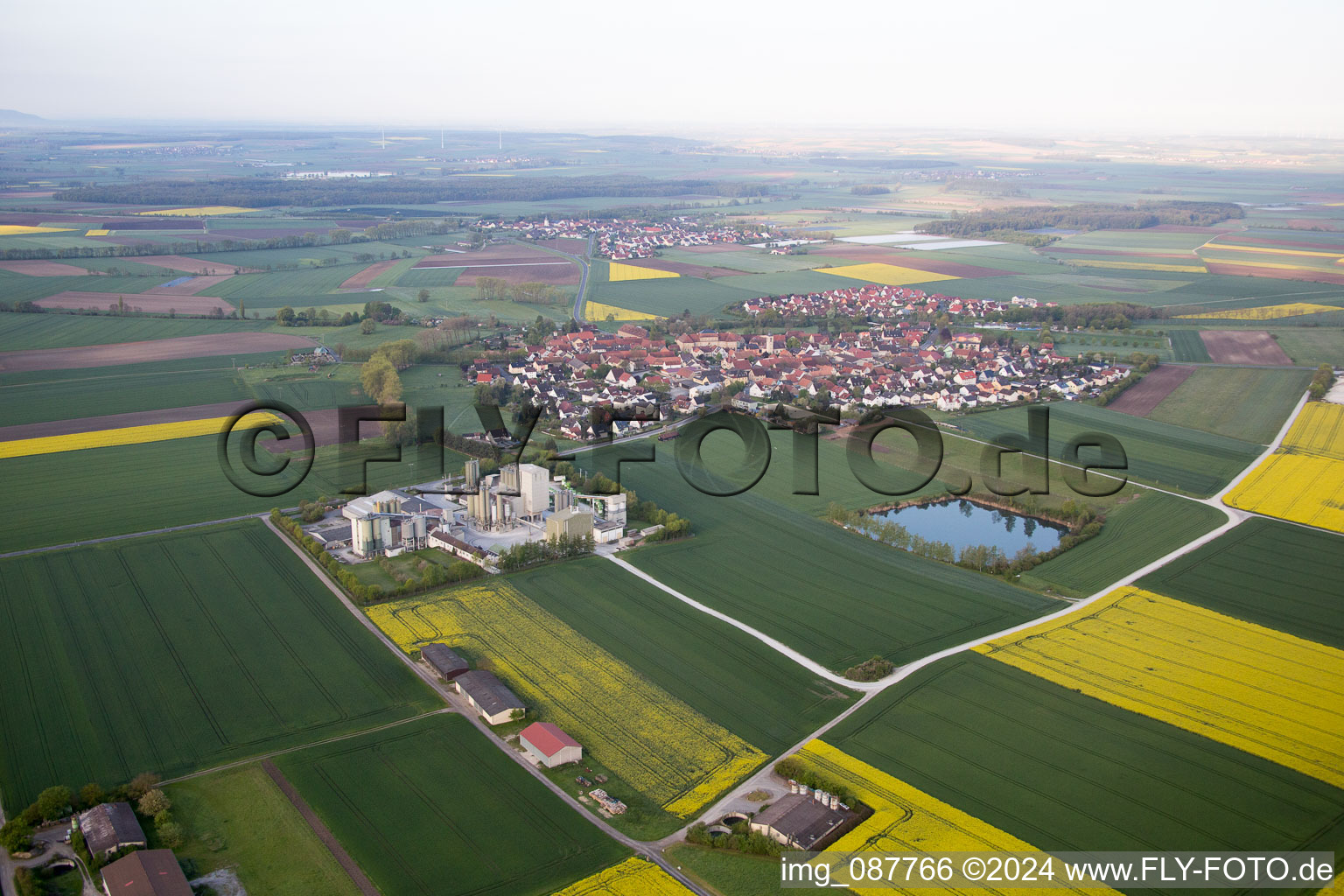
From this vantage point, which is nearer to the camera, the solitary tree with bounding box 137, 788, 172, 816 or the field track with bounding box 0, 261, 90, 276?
the solitary tree with bounding box 137, 788, 172, 816

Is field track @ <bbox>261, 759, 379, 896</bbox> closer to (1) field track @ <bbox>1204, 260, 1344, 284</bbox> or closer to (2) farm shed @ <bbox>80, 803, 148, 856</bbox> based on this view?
(2) farm shed @ <bbox>80, 803, 148, 856</bbox>

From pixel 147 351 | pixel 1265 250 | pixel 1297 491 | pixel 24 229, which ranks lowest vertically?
pixel 1297 491

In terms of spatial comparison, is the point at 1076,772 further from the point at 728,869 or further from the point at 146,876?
the point at 146,876

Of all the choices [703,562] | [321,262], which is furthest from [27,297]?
[703,562]

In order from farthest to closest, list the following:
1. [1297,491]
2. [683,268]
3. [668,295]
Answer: [683,268] → [668,295] → [1297,491]

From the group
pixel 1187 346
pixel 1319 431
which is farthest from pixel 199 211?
pixel 1319 431

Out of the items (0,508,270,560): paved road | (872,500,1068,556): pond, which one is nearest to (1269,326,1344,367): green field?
(872,500,1068,556): pond

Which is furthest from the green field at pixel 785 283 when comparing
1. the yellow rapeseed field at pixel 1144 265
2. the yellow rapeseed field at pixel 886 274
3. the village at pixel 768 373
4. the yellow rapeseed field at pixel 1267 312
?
the yellow rapeseed field at pixel 1267 312
